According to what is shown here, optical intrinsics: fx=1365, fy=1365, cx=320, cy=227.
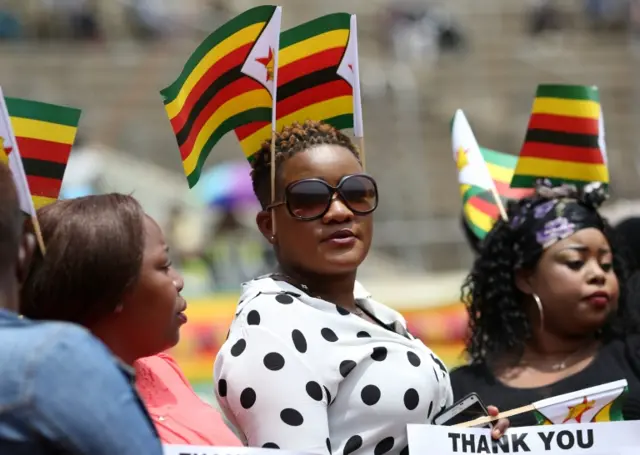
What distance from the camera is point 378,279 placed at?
13477 millimetres

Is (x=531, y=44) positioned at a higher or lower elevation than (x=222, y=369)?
higher

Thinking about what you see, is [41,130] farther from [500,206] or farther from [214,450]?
[500,206]

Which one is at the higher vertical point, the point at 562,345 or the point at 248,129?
the point at 248,129

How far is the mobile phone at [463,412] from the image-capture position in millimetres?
3428

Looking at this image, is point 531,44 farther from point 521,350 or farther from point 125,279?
point 125,279

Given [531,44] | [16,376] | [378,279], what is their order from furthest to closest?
[531,44], [378,279], [16,376]

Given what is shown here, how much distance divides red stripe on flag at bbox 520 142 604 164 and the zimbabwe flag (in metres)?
1.42

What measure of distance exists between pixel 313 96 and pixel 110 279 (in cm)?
120

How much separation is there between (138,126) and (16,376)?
15.0m

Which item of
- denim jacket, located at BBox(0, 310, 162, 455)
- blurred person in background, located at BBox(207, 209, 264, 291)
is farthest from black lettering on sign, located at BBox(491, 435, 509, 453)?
blurred person in background, located at BBox(207, 209, 264, 291)

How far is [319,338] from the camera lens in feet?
10.7

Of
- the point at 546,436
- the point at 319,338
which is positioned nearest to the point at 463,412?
the point at 546,436

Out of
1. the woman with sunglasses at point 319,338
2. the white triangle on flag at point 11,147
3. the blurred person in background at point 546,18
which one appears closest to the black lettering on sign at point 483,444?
the woman with sunglasses at point 319,338

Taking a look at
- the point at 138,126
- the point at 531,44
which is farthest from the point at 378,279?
the point at 531,44
